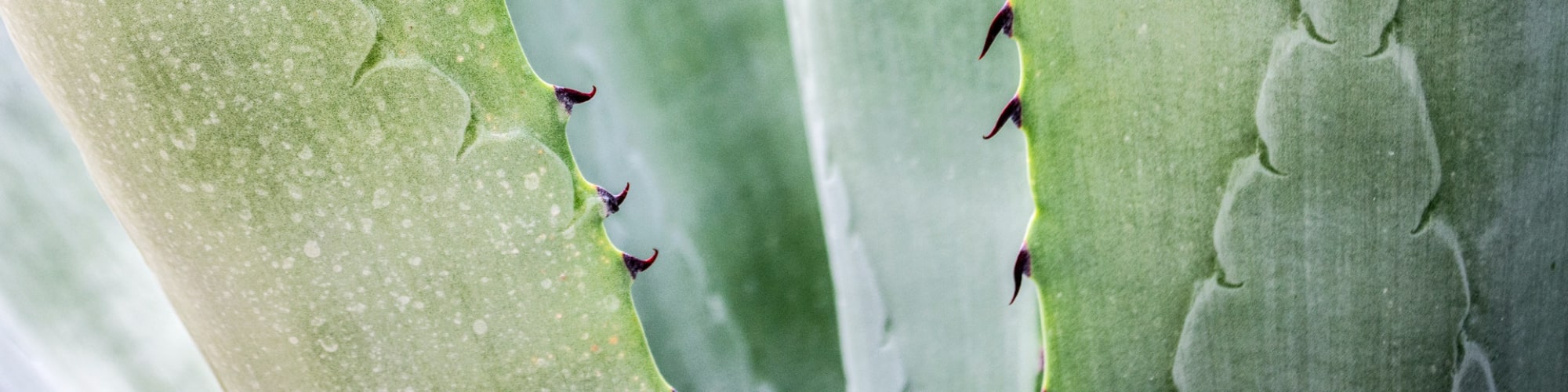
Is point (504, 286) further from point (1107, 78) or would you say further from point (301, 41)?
point (1107, 78)

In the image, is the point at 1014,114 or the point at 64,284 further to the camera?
the point at 64,284

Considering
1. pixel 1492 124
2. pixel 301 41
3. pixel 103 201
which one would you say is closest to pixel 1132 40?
pixel 1492 124

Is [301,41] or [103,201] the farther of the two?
[103,201]

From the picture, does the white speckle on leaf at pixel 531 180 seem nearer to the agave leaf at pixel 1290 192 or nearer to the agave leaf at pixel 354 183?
the agave leaf at pixel 354 183

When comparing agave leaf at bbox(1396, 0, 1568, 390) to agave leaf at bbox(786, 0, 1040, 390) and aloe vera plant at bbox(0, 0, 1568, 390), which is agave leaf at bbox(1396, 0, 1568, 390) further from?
agave leaf at bbox(786, 0, 1040, 390)

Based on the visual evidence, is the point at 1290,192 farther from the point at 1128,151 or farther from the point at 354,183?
the point at 354,183

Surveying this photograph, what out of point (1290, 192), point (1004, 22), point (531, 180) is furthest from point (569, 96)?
point (1290, 192)

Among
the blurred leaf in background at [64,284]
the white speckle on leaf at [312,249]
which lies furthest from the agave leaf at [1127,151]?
the blurred leaf in background at [64,284]
